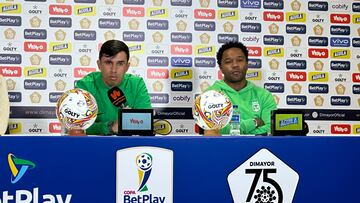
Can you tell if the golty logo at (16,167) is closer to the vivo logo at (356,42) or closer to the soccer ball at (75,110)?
the soccer ball at (75,110)

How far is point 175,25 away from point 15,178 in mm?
3139

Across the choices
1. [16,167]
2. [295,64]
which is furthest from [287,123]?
[295,64]

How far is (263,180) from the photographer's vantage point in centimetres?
204

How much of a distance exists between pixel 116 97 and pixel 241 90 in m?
0.97

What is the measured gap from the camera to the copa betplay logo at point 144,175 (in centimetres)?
196

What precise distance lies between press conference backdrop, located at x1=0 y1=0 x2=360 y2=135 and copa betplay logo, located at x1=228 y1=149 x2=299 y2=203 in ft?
8.79

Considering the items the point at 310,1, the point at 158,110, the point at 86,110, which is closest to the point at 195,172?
the point at 86,110

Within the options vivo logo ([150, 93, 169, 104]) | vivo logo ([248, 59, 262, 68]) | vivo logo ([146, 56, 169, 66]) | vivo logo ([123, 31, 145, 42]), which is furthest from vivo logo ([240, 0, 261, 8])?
vivo logo ([150, 93, 169, 104])

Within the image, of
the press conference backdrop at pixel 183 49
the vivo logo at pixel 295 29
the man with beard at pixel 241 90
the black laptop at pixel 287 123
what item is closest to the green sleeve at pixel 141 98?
the man with beard at pixel 241 90

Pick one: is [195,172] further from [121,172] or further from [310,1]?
[310,1]

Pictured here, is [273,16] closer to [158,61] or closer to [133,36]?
[158,61]

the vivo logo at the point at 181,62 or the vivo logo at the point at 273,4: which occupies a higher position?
the vivo logo at the point at 273,4

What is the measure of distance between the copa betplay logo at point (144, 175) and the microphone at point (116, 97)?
1.24 meters

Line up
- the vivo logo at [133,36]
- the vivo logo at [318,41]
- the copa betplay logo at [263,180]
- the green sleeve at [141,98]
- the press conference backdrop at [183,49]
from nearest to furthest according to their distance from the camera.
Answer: the copa betplay logo at [263,180]
the green sleeve at [141,98]
the press conference backdrop at [183,49]
the vivo logo at [133,36]
the vivo logo at [318,41]
